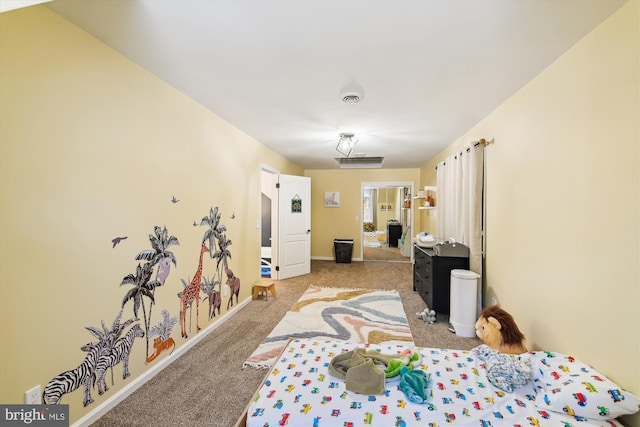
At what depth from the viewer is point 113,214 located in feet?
6.25

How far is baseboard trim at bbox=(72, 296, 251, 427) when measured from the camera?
175 cm

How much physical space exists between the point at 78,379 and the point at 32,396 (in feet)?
0.77

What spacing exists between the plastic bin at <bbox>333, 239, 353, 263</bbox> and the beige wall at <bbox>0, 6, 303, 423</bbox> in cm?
465

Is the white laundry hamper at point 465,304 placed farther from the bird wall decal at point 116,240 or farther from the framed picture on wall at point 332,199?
the framed picture on wall at point 332,199

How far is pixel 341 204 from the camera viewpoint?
730 cm

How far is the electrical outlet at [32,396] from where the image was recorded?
1441mm

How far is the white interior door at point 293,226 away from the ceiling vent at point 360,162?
1131 millimetres

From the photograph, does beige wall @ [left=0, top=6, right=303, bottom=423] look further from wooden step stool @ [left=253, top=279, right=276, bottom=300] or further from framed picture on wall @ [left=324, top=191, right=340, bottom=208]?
framed picture on wall @ [left=324, top=191, right=340, bottom=208]

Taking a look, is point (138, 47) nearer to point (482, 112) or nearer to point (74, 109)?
point (74, 109)

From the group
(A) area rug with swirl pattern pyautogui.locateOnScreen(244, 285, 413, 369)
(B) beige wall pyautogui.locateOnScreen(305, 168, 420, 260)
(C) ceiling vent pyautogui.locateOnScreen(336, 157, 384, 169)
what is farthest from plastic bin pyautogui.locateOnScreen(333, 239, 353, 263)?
(A) area rug with swirl pattern pyautogui.locateOnScreen(244, 285, 413, 369)

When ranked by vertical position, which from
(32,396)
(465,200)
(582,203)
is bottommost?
(32,396)

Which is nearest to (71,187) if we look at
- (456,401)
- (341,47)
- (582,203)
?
(341,47)

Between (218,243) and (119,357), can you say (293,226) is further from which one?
(119,357)

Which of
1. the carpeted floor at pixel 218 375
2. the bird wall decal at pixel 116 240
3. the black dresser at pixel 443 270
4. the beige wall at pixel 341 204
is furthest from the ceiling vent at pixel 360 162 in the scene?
the bird wall decal at pixel 116 240
